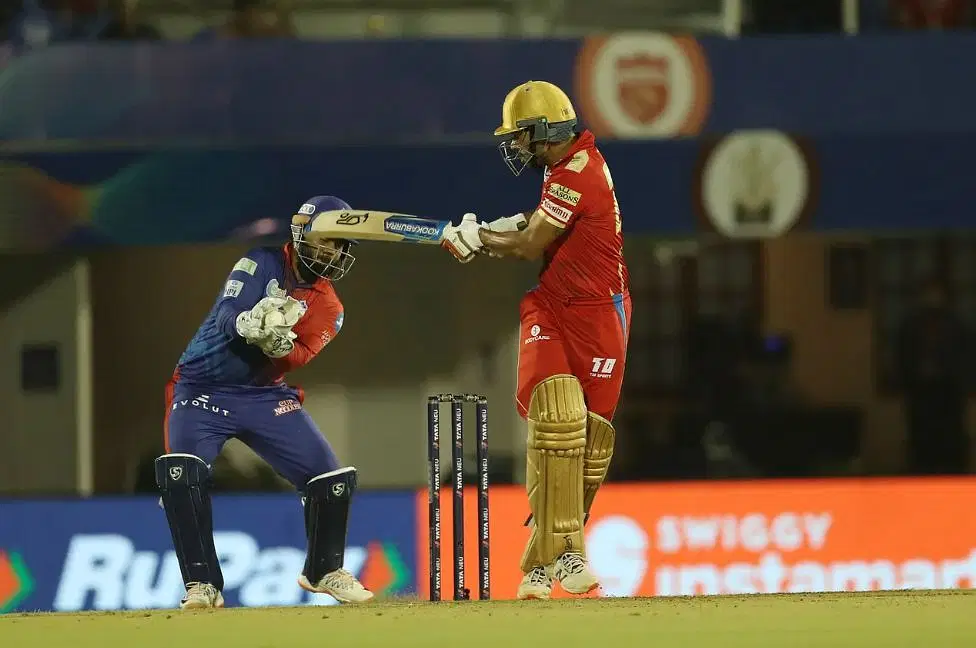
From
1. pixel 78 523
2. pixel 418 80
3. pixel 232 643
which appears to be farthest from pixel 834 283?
pixel 232 643

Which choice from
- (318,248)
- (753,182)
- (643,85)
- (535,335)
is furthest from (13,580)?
(753,182)

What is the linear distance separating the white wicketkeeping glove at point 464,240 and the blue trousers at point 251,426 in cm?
107

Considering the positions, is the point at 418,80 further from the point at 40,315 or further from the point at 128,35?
the point at 40,315

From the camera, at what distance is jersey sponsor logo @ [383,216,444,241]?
25.3ft

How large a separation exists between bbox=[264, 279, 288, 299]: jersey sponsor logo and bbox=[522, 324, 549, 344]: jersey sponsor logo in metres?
1.03

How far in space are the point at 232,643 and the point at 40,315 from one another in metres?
9.11

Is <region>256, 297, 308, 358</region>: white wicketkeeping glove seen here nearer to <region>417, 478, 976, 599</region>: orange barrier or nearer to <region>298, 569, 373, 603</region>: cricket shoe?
<region>298, 569, 373, 603</region>: cricket shoe

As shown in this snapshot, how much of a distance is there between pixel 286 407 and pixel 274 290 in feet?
1.77

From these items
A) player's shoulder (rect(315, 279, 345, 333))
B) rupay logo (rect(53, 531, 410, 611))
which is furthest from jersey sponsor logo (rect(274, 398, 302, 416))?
rupay logo (rect(53, 531, 410, 611))

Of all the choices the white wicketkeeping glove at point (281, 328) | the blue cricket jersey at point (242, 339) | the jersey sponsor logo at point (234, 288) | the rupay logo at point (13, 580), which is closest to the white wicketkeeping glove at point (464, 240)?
the white wicketkeeping glove at point (281, 328)

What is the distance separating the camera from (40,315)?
14.8 meters

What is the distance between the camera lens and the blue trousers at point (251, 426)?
794cm

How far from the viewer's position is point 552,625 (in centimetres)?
638

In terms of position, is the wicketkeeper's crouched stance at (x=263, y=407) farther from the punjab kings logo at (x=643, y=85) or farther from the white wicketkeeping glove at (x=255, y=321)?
the punjab kings logo at (x=643, y=85)
